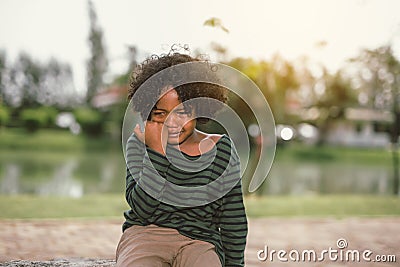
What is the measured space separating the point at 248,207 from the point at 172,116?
3199mm

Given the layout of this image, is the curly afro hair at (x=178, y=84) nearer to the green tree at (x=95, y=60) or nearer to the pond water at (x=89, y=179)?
the green tree at (x=95, y=60)

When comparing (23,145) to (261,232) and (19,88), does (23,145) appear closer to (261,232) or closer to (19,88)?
(19,88)

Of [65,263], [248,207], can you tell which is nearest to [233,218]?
[65,263]

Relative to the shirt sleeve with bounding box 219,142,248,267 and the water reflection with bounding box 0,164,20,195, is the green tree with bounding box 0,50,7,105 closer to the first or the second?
the water reflection with bounding box 0,164,20,195

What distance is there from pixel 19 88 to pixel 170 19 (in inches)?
63.2

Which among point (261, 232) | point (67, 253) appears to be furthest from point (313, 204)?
point (67, 253)

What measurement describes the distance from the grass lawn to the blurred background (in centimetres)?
4

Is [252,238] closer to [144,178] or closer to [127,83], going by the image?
[127,83]

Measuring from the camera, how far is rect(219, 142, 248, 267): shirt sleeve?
5.09 ft

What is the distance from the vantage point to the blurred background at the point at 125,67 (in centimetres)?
441

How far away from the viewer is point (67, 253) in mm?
2588

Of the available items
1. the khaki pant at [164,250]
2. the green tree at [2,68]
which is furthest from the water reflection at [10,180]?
the khaki pant at [164,250]

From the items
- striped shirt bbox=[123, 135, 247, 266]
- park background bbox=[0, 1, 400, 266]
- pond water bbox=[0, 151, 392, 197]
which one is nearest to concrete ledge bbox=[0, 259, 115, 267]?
park background bbox=[0, 1, 400, 266]

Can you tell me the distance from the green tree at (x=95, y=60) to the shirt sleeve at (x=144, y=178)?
3.54m
